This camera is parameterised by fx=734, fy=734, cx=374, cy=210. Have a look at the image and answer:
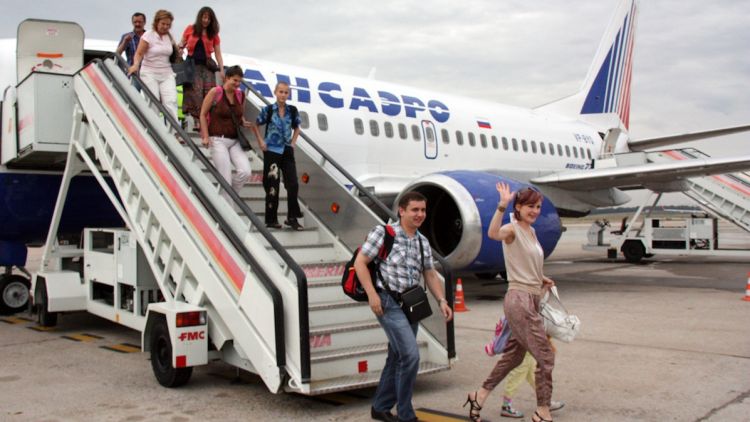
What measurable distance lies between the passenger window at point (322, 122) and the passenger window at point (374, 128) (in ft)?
2.97

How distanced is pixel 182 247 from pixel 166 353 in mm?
786

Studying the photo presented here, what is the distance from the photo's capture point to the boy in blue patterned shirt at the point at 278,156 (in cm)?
629

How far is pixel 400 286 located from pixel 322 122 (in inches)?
254

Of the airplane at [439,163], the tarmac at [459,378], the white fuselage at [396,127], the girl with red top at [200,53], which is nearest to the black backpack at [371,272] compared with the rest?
the tarmac at [459,378]

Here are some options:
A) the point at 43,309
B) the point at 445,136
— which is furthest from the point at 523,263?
the point at 445,136

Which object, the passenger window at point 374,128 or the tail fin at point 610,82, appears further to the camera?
the tail fin at point 610,82

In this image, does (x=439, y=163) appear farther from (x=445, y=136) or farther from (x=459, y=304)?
(x=459, y=304)

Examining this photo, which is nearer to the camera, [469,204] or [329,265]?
[329,265]

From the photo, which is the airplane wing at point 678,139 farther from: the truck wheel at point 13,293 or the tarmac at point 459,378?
the truck wheel at point 13,293

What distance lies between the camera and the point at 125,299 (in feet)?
22.9

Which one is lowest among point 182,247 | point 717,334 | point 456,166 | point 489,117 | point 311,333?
point 717,334

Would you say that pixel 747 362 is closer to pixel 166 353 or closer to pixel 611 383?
pixel 611 383

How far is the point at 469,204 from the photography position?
8805 mm

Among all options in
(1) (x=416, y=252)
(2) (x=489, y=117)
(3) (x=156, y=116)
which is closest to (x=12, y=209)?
(3) (x=156, y=116)
